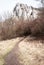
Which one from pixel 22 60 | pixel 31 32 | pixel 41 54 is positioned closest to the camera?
pixel 22 60

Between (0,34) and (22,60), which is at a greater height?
(22,60)

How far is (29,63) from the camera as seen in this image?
17312 mm

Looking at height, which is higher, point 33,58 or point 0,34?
point 33,58

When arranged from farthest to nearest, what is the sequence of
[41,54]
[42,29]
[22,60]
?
[42,29], [41,54], [22,60]

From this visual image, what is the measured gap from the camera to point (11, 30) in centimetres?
4878

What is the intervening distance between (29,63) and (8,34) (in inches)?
1180

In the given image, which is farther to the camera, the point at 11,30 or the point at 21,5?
the point at 21,5

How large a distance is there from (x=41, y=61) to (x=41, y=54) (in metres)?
2.59

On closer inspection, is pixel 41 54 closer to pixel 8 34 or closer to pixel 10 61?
pixel 10 61

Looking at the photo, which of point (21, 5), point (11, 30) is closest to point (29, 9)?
point (21, 5)

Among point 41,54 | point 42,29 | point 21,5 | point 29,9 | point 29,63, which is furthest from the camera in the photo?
point 21,5

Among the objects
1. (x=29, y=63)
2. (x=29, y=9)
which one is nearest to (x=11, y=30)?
(x=29, y=63)

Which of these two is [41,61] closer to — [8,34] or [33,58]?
[33,58]

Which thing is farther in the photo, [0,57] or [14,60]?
[0,57]
